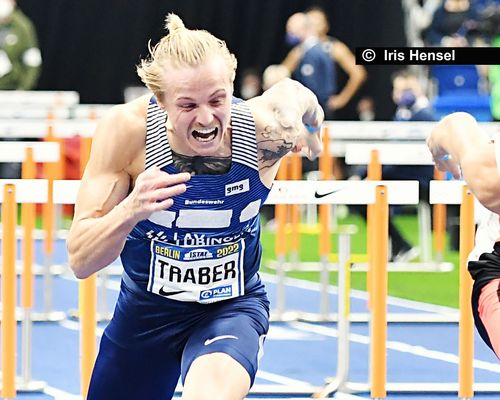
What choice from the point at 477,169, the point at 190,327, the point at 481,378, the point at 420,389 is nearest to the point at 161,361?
the point at 190,327

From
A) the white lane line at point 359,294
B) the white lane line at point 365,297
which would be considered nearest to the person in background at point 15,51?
the white lane line at point 359,294

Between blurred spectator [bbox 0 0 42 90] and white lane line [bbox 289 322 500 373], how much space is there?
7.32 meters

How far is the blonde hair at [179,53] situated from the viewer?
404cm

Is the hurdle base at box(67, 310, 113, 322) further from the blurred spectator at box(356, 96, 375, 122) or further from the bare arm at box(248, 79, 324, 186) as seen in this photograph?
the blurred spectator at box(356, 96, 375, 122)

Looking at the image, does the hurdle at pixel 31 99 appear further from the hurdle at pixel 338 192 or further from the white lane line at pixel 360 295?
the hurdle at pixel 338 192

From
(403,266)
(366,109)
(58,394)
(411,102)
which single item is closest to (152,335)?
(58,394)

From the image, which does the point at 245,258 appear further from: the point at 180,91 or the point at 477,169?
the point at 477,169

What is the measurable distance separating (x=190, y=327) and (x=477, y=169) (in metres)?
1.23

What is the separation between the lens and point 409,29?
1689 centimetres

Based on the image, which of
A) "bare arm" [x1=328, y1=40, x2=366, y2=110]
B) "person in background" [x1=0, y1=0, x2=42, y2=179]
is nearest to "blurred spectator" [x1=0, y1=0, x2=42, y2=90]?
"person in background" [x1=0, y1=0, x2=42, y2=179]

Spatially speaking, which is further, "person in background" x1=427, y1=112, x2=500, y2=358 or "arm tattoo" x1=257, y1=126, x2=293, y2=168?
"arm tattoo" x1=257, y1=126, x2=293, y2=168

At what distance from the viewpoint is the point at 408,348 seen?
824 cm

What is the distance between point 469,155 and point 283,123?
87 cm

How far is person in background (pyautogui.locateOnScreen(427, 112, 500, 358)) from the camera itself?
12.1ft
